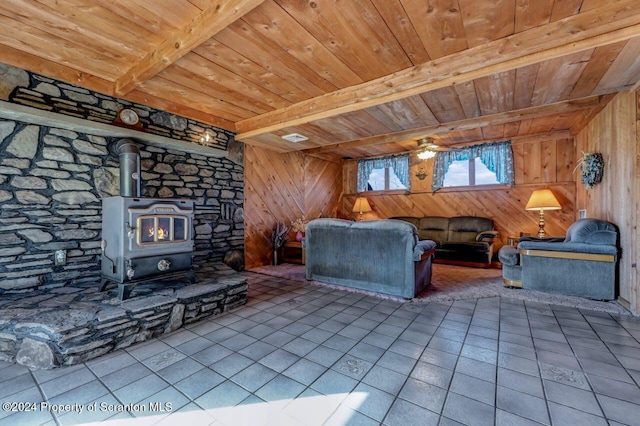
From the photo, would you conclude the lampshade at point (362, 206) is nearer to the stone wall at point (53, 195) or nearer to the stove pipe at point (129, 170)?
the stone wall at point (53, 195)

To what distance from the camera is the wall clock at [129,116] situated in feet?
10.2

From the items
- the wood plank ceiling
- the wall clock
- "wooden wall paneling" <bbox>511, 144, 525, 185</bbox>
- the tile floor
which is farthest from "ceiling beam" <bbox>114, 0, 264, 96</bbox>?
"wooden wall paneling" <bbox>511, 144, 525, 185</bbox>

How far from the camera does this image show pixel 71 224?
2803 millimetres

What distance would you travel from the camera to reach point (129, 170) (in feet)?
9.14

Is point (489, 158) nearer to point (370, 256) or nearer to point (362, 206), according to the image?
point (362, 206)

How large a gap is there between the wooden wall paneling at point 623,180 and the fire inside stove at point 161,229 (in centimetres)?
454

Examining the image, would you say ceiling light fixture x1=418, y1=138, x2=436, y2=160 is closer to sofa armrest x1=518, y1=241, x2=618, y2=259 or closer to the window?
the window

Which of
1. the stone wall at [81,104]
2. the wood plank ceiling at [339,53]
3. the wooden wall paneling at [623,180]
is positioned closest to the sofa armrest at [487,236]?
the wooden wall paneling at [623,180]

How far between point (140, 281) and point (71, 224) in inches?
45.5

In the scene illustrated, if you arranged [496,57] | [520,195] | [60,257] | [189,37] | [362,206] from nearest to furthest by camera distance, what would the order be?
1. [189,37]
2. [496,57]
3. [60,257]
4. [520,195]
5. [362,206]

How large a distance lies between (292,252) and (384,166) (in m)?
3.26

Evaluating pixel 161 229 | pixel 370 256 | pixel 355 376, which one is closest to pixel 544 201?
pixel 370 256

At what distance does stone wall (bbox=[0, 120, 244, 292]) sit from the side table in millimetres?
2434

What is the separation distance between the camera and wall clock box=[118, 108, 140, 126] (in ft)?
10.2
